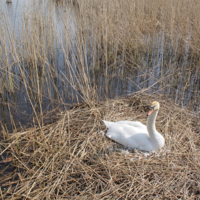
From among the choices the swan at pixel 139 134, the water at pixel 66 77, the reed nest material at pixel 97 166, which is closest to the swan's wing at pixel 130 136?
the swan at pixel 139 134

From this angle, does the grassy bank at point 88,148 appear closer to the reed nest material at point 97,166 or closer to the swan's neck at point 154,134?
the reed nest material at point 97,166

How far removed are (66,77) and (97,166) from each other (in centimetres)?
244

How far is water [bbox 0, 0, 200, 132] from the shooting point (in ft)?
13.4

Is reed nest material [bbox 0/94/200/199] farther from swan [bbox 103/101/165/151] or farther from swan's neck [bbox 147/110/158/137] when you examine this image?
swan's neck [bbox 147/110/158/137]

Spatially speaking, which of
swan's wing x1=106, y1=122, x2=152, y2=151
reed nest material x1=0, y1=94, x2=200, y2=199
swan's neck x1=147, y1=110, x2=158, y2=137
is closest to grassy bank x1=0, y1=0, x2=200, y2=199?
reed nest material x1=0, y1=94, x2=200, y2=199

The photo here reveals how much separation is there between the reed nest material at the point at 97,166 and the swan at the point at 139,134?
12 centimetres

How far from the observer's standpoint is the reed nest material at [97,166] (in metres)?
2.35

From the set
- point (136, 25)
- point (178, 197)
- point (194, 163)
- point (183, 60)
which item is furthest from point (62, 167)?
point (183, 60)

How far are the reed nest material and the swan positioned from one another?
12 cm

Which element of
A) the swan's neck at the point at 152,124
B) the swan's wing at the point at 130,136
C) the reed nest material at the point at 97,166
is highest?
the swan's neck at the point at 152,124

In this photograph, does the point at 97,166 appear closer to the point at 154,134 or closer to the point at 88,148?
the point at 88,148

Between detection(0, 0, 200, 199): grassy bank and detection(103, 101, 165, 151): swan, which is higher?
detection(103, 101, 165, 151): swan

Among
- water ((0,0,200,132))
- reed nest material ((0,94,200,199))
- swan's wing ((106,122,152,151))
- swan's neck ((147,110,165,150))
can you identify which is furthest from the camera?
water ((0,0,200,132))

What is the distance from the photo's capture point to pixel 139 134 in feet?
9.73
